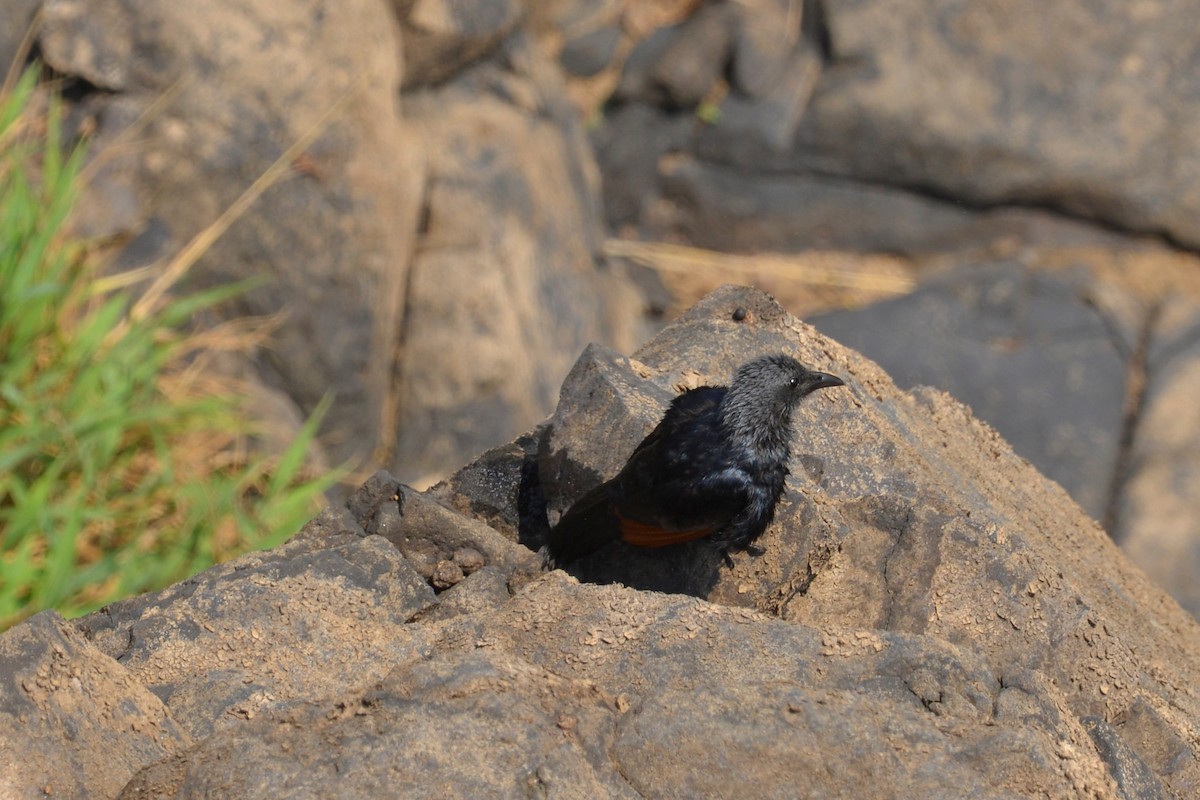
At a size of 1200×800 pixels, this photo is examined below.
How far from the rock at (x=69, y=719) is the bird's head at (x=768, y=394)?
63.8 inches

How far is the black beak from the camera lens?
3635mm

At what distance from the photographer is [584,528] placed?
3.39 metres

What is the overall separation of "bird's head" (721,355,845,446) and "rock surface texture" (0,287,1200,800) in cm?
15

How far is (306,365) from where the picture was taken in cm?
687

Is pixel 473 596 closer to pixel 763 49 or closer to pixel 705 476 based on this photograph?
pixel 705 476

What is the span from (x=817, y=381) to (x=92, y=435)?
319 centimetres

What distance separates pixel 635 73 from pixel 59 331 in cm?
590

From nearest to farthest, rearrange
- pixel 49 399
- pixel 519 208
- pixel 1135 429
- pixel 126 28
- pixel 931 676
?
pixel 931 676 < pixel 49 399 < pixel 126 28 < pixel 519 208 < pixel 1135 429

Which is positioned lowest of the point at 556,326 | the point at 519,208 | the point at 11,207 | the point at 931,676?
the point at 556,326

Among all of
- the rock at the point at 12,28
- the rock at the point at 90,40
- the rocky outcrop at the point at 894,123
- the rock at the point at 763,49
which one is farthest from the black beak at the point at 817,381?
the rock at the point at 763,49

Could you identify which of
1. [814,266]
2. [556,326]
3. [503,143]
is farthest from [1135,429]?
[503,143]

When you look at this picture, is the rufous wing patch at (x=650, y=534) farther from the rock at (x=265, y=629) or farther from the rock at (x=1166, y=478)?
the rock at (x=1166, y=478)

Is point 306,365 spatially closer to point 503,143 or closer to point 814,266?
point 503,143

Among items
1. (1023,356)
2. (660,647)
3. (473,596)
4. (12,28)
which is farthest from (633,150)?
(660,647)
